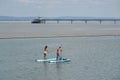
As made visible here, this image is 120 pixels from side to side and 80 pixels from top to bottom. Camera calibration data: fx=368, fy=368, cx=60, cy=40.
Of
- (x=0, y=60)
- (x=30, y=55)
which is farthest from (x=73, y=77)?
(x=30, y=55)

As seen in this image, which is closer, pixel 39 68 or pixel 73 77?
pixel 73 77

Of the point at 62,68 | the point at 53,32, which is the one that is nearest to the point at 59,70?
the point at 62,68

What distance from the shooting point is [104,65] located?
3488cm

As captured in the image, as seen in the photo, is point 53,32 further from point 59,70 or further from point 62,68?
point 59,70

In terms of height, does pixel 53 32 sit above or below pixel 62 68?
above

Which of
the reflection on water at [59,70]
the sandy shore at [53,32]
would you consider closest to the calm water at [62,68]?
the reflection on water at [59,70]

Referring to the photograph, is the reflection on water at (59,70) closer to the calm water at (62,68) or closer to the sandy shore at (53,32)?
the calm water at (62,68)

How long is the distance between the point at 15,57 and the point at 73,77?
14.1 metres

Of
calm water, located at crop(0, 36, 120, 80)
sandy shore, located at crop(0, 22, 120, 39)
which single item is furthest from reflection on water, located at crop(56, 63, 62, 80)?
sandy shore, located at crop(0, 22, 120, 39)

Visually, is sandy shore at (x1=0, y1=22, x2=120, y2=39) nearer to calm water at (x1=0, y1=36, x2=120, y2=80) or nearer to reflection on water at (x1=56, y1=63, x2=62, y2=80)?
calm water at (x1=0, y1=36, x2=120, y2=80)

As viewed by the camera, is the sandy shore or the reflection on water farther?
the sandy shore

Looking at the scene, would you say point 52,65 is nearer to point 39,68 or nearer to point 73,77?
point 39,68

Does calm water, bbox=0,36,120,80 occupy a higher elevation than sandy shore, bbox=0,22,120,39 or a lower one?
lower

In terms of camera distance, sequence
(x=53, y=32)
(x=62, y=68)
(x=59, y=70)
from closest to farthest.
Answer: (x=59, y=70)
(x=62, y=68)
(x=53, y=32)
